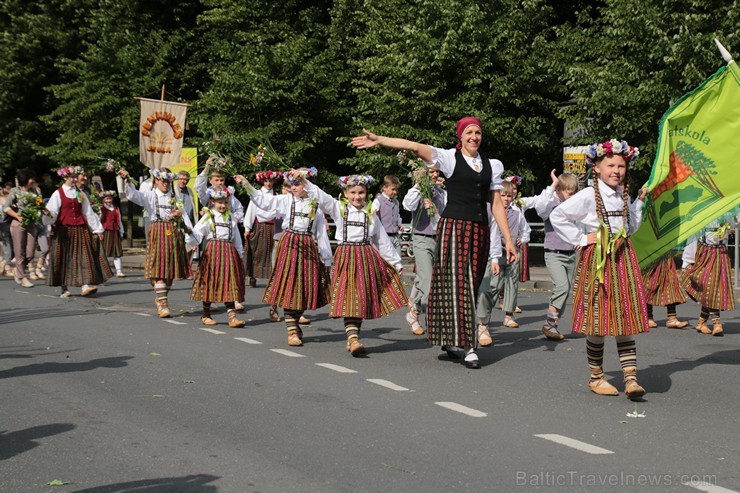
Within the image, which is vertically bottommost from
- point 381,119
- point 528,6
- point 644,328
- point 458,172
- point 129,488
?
point 129,488

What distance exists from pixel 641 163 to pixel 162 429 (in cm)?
1693

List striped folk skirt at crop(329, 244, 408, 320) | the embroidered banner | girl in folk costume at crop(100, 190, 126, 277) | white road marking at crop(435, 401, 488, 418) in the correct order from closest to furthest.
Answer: white road marking at crop(435, 401, 488, 418)
striped folk skirt at crop(329, 244, 408, 320)
girl in folk costume at crop(100, 190, 126, 277)
the embroidered banner

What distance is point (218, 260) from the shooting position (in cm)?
1274

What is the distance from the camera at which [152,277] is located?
559 inches

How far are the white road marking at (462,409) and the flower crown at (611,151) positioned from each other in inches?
85.2

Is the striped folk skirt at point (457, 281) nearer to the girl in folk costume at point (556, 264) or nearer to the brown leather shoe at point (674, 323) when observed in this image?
the girl in folk costume at point (556, 264)

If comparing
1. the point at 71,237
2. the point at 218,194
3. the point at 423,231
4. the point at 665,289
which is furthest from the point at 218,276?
the point at 665,289

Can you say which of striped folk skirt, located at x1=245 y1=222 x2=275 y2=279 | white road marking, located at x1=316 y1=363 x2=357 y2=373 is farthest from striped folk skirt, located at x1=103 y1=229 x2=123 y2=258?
white road marking, located at x1=316 y1=363 x2=357 y2=373

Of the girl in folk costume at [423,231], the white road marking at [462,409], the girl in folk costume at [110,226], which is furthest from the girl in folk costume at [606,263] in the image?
the girl in folk costume at [110,226]

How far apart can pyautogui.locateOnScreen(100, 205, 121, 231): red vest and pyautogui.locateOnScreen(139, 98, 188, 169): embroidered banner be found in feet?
10.8

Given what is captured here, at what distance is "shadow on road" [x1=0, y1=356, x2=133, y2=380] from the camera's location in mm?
8938

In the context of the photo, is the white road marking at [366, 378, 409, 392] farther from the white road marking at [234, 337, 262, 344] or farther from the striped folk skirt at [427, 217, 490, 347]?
the white road marking at [234, 337, 262, 344]

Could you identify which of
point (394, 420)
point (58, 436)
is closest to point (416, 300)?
point (394, 420)

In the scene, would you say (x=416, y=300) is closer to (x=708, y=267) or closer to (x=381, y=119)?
(x=708, y=267)
